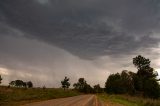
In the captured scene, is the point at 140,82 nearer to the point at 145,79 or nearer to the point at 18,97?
the point at 145,79

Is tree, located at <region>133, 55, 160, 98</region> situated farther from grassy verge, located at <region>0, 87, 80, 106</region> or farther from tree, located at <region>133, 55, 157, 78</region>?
grassy verge, located at <region>0, 87, 80, 106</region>

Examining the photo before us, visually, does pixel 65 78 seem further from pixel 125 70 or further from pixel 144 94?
pixel 144 94

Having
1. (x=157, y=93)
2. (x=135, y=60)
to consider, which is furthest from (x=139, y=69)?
(x=157, y=93)

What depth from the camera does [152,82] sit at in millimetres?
118938

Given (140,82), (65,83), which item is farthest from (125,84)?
(65,83)

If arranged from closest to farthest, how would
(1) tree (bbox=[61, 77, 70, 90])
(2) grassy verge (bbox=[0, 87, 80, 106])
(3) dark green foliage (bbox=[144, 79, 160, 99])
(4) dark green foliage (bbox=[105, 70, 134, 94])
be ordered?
A: (2) grassy verge (bbox=[0, 87, 80, 106]) < (3) dark green foliage (bbox=[144, 79, 160, 99]) < (4) dark green foliage (bbox=[105, 70, 134, 94]) < (1) tree (bbox=[61, 77, 70, 90])

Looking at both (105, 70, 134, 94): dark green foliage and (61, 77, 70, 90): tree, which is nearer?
(105, 70, 134, 94): dark green foliage

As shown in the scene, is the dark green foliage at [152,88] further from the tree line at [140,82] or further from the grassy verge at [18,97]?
the grassy verge at [18,97]

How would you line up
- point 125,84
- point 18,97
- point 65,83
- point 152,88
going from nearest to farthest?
1. point 18,97
2. point 152,88
3. point 125,84
4. point 65,83

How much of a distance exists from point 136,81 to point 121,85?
822cm

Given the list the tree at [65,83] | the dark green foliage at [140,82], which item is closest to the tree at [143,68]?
the dark green foliage at [140,82]

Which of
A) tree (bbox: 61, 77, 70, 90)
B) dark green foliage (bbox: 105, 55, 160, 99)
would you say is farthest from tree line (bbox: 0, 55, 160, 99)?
tree (bbox: 61, 77, 70, 90)

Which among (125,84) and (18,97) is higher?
(125,84)

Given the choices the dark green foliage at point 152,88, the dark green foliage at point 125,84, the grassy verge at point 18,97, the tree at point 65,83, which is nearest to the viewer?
the grassy verge at point 18,97
